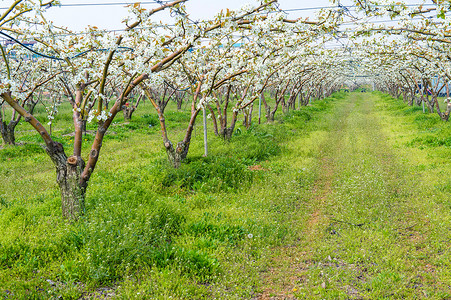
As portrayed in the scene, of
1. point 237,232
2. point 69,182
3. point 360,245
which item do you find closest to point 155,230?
point 237,232

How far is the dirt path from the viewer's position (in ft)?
14.2

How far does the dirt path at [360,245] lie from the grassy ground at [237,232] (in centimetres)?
2

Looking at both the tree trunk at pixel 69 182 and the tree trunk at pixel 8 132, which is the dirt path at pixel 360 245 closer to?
the tree trunk at pixel 69 182

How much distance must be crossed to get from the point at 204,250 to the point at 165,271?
73 centimetres

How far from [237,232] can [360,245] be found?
200 cm

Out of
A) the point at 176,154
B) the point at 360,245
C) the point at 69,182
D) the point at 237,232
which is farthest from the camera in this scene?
the point at 176,154

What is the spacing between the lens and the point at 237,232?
580 centimetres

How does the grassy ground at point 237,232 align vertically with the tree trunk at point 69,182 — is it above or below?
below

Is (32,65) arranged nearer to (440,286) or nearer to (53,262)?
(53,262)

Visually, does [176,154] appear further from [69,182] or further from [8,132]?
[8,132]

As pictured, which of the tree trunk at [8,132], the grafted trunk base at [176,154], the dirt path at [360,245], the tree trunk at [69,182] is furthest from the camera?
the tree trunk at [8,132]

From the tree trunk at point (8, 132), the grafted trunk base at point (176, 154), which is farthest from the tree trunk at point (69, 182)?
the tree trunk at point (8, 132)

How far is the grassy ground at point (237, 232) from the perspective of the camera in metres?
4.34

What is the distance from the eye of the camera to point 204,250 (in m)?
4.98
